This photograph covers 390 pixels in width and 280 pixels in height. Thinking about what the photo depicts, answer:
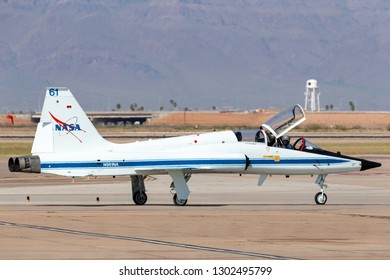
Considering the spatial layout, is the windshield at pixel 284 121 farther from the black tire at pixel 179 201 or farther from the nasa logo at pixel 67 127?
the nasa logo at pixel 67 127

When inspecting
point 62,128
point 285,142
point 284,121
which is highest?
point 284,121

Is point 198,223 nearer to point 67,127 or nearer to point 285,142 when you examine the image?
point 67,127

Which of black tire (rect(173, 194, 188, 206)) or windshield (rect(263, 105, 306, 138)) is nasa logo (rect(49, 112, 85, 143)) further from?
windshield (rect(263, 105, 306, 138))

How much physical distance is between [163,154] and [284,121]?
15.2ft

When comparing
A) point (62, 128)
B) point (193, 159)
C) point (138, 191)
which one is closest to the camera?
point (62, 128)

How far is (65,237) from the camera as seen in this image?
2728 cm

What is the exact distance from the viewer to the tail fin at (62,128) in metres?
34.8

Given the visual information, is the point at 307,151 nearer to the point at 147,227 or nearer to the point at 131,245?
the point at 147,227

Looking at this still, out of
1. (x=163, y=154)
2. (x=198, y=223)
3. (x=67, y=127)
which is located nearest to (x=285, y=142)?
(x=163, y=154)

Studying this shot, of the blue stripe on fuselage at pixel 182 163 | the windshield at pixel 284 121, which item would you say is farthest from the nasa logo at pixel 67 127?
the windshield at pixel 284 121

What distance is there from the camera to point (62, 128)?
35.1m

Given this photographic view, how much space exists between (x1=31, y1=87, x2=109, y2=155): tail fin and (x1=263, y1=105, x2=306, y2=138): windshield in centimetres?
569
